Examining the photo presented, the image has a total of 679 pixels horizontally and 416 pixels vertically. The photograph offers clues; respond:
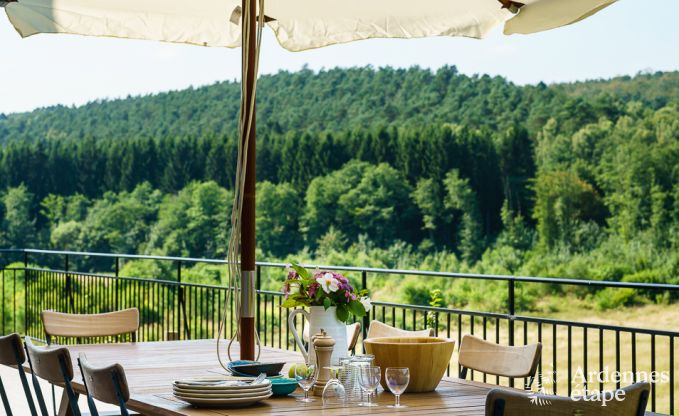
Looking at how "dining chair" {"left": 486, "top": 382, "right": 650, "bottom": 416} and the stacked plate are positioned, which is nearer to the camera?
"dining chair" {"left": 486, "top": 382, "right": 650, "bottom": 416}

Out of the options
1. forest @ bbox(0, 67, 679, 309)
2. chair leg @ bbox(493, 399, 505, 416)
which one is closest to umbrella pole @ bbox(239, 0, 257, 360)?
chair leg @ bbox(493, 399, 505, 416)

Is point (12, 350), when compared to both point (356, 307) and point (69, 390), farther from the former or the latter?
point (356, 307)

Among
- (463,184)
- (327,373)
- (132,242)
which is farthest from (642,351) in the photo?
(327,373)

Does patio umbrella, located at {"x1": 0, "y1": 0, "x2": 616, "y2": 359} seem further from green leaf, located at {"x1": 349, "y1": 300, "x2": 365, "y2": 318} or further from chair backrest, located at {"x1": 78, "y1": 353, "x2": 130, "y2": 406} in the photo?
chair backrest, located at {"x1": 78, "y1": 353, "x2": 130, "y2": 406}

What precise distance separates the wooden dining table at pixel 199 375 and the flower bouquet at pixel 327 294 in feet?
0.83

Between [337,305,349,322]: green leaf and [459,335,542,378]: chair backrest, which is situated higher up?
[337,305,349,322]: green leaf

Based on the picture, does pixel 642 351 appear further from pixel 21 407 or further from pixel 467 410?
pixel 467 410

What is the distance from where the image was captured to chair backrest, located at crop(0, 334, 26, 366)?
276 centimetres

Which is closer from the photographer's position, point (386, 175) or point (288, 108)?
point (386, 175)

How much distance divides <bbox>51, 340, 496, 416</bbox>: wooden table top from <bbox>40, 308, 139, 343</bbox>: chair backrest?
0.38 m

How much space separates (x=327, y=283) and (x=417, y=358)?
1.09 ft

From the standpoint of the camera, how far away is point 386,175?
91.9 feet

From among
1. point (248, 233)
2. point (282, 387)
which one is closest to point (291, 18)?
point (248, 233)

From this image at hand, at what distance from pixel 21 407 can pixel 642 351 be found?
64.5ft
